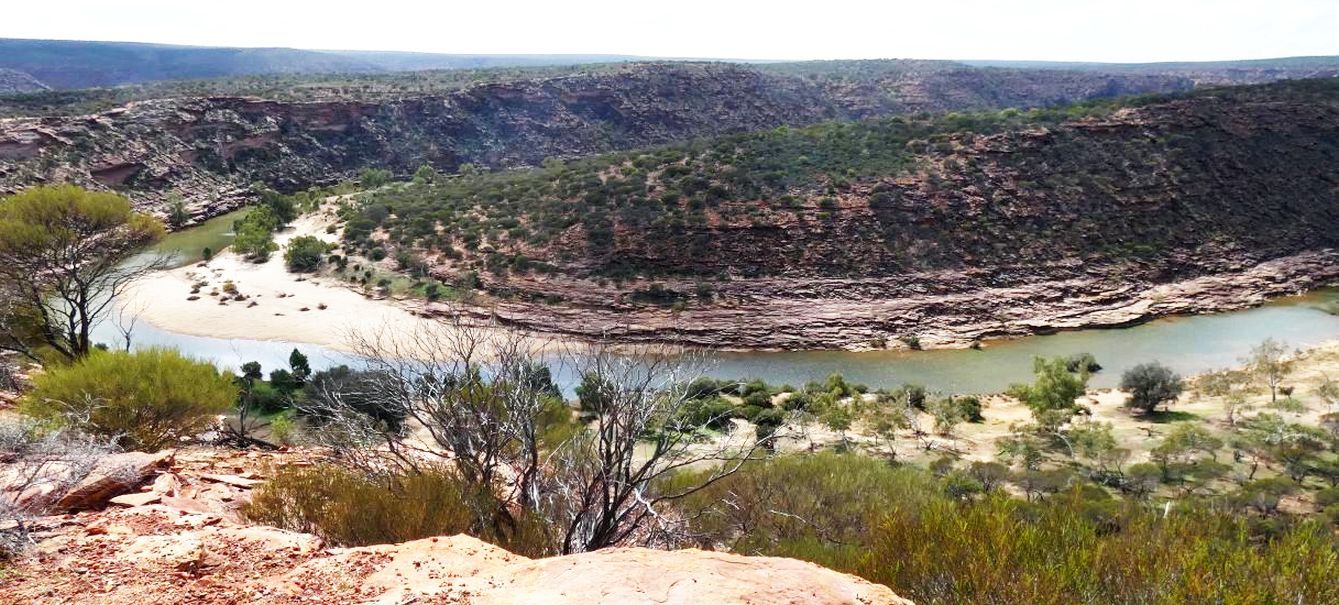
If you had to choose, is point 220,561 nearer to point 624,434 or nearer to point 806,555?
point 624,434

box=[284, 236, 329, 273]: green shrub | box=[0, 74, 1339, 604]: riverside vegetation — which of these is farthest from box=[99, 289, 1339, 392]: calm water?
box=[284, 236, 329, 273]: green shrub

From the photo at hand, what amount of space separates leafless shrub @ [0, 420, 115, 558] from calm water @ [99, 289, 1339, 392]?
51.0 ft

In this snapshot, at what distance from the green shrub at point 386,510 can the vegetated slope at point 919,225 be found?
19802mm

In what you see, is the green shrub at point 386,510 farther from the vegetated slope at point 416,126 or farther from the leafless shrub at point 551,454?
the vegetated slope at point 416,126

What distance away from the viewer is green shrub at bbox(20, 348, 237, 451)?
402 inches

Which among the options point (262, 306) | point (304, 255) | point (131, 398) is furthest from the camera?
point (304, 255)

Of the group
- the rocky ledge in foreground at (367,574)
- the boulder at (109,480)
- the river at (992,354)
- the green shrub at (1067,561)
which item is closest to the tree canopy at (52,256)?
the river at (992,354)

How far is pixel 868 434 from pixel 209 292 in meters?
28.8

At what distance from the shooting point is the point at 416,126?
59281 mm

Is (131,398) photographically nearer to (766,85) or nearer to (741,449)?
(741,449)

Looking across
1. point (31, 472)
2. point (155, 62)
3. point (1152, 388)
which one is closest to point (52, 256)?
point (31, 472)

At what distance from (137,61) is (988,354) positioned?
19048 cm

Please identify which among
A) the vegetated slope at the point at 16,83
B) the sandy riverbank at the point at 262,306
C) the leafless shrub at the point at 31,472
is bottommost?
the sandy riverbank at the point at 262,306

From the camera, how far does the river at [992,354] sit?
950 inches
